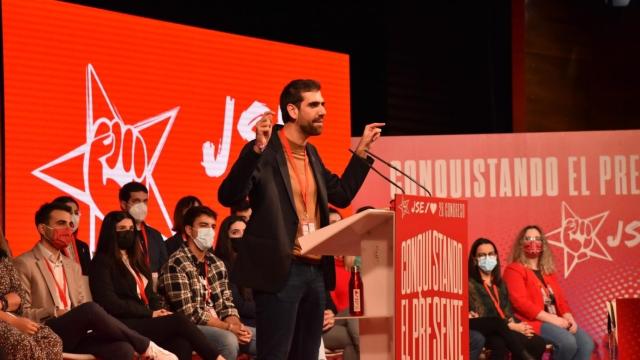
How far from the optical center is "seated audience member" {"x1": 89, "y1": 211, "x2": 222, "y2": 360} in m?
5.41

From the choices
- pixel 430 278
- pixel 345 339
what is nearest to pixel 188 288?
pixel 345 339

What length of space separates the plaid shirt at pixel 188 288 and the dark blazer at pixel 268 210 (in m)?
2.03

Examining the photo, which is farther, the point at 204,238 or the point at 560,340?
the point at 560,340

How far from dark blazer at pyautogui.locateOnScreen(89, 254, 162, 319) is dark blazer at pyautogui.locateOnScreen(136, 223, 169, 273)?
0.52 metres

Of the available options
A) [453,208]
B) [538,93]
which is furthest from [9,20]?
[538,93]

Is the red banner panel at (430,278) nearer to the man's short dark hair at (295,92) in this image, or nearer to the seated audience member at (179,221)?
the man's short dark hair at (295,92)

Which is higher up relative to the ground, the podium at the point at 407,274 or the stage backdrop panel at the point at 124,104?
the stage backdrop panel at the point at 124,104

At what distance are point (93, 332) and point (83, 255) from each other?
0.99m

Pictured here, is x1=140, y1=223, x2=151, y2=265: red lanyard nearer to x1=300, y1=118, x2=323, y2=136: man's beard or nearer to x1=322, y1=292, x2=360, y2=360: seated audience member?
x1=322, y1=292, x2=360, y2=360: seated audience member

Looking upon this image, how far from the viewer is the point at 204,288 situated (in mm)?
5922

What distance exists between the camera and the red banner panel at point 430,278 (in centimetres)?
325

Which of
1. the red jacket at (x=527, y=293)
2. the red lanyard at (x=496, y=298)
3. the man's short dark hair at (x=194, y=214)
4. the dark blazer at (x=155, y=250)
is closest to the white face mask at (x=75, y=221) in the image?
the dark blazer at (x=155, y=250)

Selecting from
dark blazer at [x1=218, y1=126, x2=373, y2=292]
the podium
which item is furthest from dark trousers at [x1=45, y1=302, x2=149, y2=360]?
the podium

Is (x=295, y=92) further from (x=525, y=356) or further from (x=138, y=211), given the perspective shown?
(x=525, y=356)
